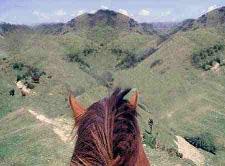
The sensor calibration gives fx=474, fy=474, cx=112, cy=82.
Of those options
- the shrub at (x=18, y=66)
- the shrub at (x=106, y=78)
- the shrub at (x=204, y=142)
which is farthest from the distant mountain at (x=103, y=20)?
the shrub at (x=106, y=78)

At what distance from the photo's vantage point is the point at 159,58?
306 feet

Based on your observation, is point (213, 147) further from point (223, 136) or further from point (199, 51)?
point (199, 51)

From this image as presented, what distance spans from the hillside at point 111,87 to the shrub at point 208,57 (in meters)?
0.88

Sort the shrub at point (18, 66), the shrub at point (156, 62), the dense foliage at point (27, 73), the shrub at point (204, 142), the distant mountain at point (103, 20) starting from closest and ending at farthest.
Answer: the shrub at point (204, 142)
the dense foliage at point (27, 73)
the shrub at point (18, 66)
the shrub at point (156, 62)
the distant mountain at point (103, 20)

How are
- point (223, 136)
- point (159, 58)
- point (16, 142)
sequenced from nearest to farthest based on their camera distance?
point (16, 142), point (223, 136), point (159, 58)

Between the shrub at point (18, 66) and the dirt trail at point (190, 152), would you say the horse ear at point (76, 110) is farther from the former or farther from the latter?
the shrub at point (18, 66)

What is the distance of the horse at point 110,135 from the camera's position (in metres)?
2.37

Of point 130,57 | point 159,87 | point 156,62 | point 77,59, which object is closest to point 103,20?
point 130,57

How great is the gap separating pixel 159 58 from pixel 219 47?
12266 mm

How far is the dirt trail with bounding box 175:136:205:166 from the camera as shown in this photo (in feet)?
135

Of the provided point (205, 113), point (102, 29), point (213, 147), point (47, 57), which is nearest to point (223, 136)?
point (213, 147)

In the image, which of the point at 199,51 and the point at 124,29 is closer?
the point at 199,51

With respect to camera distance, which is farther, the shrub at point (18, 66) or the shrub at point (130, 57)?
the shrub at point (130, 57)

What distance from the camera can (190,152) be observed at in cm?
4356
